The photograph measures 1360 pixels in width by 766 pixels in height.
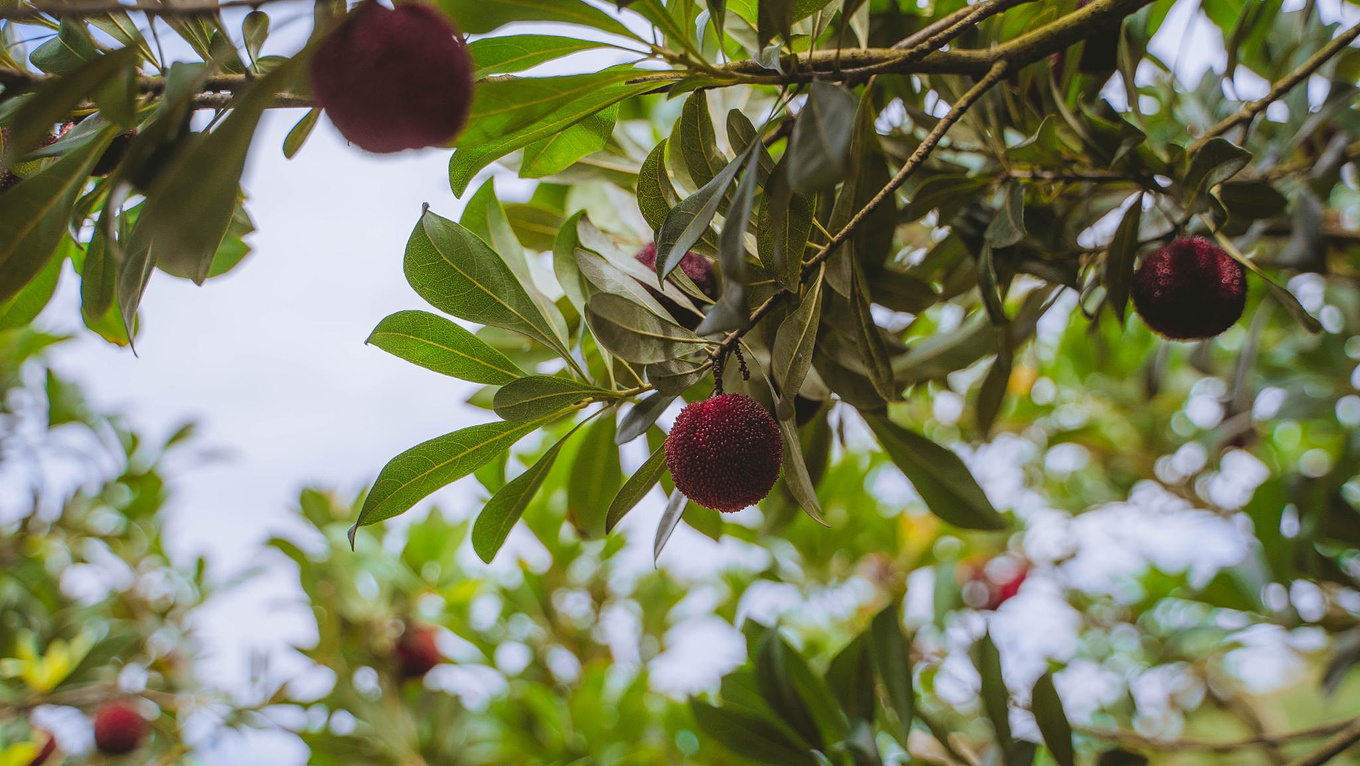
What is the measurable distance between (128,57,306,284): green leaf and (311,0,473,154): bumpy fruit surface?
0.02 meters

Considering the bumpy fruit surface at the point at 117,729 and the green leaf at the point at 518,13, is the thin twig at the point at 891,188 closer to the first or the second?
the green leaf at the point at 518,13

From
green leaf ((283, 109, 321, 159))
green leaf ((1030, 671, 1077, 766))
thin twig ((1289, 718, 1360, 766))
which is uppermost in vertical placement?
green leaf ((283, 109, 321, 159))

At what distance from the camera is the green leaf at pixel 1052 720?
2.53ft

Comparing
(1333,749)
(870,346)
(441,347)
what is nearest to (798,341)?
(870,346)

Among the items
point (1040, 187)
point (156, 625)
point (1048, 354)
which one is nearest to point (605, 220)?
point (1040, 187)

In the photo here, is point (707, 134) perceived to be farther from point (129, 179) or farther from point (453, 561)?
point (453, 561)

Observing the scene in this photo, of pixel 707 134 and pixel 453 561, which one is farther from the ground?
pixel 707 134

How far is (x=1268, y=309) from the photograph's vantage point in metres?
1.14

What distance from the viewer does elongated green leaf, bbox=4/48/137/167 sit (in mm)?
362

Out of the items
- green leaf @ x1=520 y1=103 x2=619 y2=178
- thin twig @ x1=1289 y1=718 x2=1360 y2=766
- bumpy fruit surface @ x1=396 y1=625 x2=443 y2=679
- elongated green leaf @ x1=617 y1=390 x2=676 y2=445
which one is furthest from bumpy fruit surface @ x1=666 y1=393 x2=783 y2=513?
bumpy fruit surface @ x1=396 y1=625 x2=443 y2=679

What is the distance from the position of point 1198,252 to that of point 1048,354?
1.43m

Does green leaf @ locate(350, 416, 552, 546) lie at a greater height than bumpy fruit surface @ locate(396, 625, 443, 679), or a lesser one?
greater

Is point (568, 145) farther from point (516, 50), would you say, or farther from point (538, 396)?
point (538, 396)

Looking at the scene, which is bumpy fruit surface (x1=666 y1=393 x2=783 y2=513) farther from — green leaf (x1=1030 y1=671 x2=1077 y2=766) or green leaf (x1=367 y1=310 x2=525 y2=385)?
green leaf (x1=1030 y1=671 x2=1077 y2=766)
